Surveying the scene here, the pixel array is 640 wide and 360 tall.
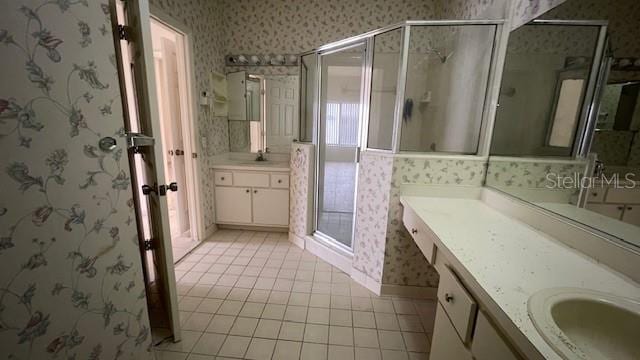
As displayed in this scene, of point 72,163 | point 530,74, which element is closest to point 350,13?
point 530,74

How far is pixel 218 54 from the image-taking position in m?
2.75

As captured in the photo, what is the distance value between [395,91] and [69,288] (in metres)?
1.95

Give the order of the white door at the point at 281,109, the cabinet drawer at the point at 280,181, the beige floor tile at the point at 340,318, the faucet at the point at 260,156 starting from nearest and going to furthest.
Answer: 1. the beige floor tile at the point at 340,318
2. the cabinet drawer at the point at 280,181
3. the white door at the point at 281,109
4. the faucet at the point at 260,156

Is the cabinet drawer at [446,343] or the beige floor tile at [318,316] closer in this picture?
the cabinet drawer at [446,343]

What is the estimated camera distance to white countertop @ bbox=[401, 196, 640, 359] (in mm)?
664

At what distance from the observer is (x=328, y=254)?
7.66ft

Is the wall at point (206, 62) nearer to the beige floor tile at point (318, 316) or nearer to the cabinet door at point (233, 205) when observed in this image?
the cabinet door at point (233, 205)

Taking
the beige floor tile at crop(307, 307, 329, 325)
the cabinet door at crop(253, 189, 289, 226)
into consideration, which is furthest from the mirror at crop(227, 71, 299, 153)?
the beige floor tile at crop(307, 307, 329, 325)

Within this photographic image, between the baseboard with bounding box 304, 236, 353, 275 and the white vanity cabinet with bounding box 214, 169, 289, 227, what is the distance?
0.46m

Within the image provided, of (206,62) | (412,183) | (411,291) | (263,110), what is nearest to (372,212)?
(412,183)

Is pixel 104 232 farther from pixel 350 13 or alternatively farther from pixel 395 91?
pixel 350 13

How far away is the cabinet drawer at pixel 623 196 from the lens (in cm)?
83

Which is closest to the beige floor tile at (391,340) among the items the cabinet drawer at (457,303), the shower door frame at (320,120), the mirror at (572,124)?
the cabinet drawer at (457,303)

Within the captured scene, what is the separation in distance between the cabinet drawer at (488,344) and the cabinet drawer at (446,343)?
3.4 inches
